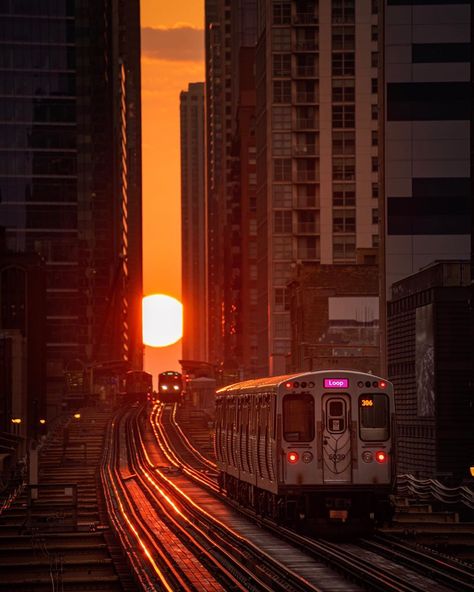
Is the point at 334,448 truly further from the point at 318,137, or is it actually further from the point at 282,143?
the point at 282,143

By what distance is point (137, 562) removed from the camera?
94.9 feet

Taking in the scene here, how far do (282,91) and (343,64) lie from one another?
722 cm

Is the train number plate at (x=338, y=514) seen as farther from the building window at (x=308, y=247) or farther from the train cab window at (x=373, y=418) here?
the building window at (x=308, y=247)

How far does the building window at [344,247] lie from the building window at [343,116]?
40.2ft

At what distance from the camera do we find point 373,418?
34375mm

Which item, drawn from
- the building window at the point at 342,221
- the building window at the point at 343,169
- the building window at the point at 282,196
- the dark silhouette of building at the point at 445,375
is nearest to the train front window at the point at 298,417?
the dark silhouette of building at the point at 445,375

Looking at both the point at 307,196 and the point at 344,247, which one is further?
the point at 307,196

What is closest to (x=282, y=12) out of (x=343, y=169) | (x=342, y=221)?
(x=343, y=169)

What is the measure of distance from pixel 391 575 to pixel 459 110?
6453 cm

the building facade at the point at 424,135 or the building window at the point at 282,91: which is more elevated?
the building window at the point at 282,91

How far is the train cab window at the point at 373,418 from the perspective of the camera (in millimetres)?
34312

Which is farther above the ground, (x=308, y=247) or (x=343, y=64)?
(x=343, y=64)

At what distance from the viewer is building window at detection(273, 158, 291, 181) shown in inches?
6122

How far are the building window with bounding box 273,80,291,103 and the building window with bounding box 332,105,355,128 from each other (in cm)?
532
